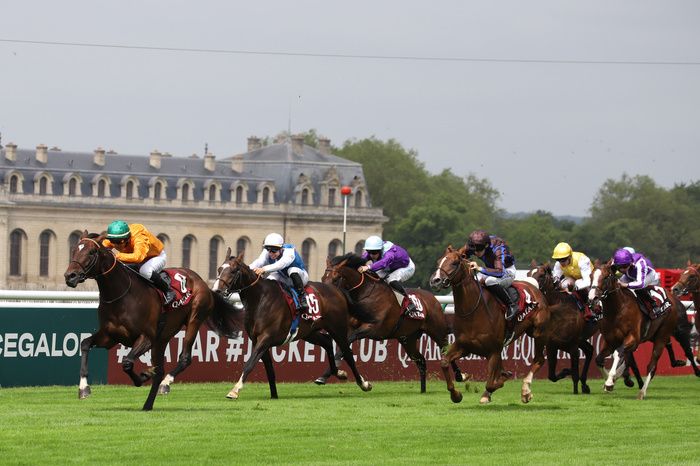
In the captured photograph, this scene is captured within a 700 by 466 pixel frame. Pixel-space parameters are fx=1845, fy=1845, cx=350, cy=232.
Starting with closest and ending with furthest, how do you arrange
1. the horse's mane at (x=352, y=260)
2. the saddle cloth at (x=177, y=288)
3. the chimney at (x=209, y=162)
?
the saddle cloth at (x=177, y=288) → the horse's mane at (x=352, y=260) → the chimney at (x=209, y=162)

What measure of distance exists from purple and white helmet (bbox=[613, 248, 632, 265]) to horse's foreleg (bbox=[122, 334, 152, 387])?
5426 mm

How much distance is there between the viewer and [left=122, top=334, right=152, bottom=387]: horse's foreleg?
57.4 feet

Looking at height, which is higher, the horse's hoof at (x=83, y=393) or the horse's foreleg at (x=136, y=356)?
the horse's foreleg at (x=136, y=356)

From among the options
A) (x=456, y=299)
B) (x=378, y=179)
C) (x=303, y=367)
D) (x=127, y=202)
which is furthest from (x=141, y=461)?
(x=378, y=179)

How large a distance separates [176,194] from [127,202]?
11.5 ft

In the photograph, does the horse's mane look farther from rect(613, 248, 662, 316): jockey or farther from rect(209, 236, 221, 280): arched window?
rect(209, 236, 221, 280): arched window

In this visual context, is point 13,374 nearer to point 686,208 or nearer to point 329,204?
point 329,204

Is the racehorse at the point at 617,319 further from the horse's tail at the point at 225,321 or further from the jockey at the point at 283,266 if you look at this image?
the horse's tail at the point at 225,321

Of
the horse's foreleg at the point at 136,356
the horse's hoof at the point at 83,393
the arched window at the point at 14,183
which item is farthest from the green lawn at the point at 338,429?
the arched window at the point at 14,183

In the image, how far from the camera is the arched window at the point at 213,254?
126438 millimetres

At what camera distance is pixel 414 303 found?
837 inches

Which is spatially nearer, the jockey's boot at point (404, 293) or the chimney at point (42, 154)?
the jockey's boot at point (404, 293)

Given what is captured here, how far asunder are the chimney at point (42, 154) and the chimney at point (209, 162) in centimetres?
1144

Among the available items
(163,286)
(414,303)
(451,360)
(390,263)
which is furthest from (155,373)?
(414,303)
